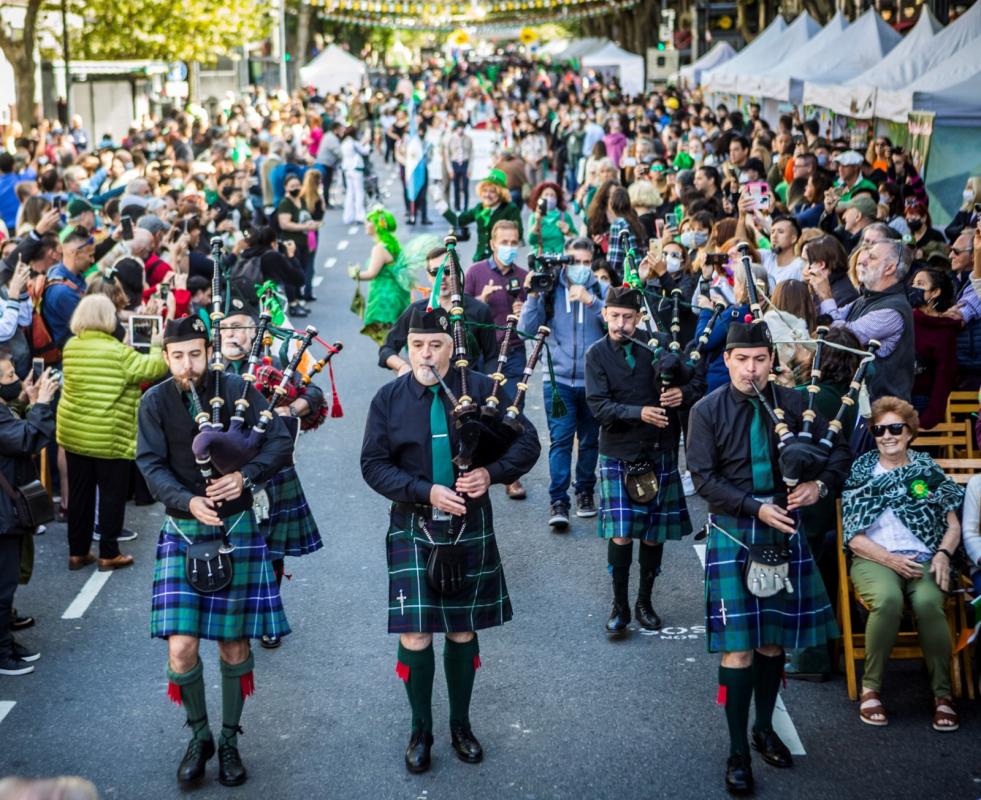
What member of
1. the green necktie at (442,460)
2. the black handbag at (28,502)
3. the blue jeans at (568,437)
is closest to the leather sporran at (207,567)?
the green necktie at (442,460)

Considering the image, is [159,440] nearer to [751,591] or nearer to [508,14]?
[751,591]

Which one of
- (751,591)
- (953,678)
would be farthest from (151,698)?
(953,678)

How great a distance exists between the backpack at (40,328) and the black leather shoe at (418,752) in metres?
4.77

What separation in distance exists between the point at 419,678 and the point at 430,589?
0.37 metres

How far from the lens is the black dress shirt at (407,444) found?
5793mm

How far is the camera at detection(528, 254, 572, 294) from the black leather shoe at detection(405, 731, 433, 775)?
2711 millimetres

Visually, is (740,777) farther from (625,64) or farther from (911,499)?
(625,64)

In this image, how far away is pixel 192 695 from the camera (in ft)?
19.0

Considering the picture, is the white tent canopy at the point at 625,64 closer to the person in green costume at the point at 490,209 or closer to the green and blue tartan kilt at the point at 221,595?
the person in green costume at the point at 490,209

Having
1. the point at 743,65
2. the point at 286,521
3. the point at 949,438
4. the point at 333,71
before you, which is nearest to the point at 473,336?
the point at 286,521

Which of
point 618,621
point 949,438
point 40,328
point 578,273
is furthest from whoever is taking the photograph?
point 40,328

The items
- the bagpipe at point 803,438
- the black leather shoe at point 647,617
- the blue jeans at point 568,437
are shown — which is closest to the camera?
the bagpipe at point 803,438

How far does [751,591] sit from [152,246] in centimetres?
708

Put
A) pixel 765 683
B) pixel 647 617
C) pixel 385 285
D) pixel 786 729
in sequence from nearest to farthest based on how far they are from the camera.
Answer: pixel 765 683 < pixel 786 729 < pixel 647 617 < pixel 385 285
